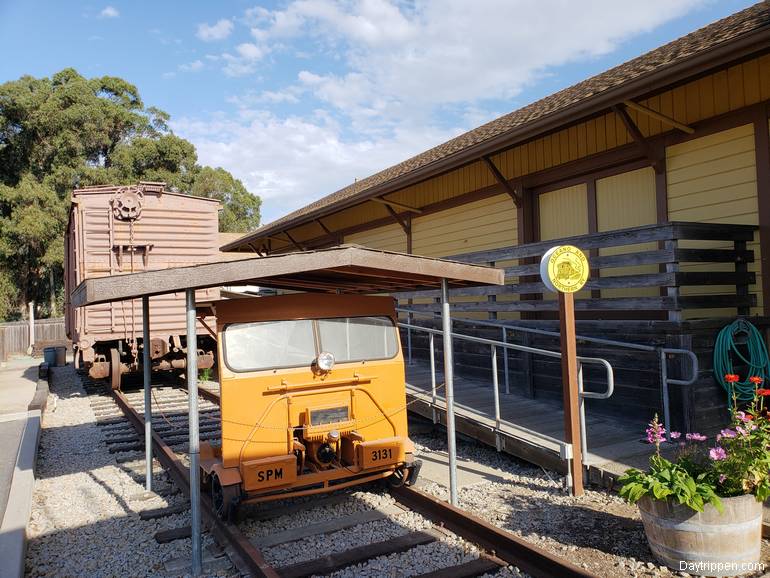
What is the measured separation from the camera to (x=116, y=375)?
11.6m

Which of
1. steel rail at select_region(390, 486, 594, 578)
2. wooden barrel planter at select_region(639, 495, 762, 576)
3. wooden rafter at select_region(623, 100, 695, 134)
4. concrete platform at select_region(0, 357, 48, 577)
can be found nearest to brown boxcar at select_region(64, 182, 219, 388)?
concrete platform at select_region(0, 357, 48, 577)

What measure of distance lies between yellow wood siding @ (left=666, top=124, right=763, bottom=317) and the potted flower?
11.6ft

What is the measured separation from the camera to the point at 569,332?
535 cm

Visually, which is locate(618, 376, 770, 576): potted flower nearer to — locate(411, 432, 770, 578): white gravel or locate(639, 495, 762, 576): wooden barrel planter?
locate(639, 495, 762, 576): wooden barrel planter

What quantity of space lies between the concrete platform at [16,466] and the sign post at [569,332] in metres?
4.34

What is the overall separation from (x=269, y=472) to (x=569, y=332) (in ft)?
9.68

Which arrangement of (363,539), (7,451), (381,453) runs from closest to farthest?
(363,539), (381,453), (7,451)

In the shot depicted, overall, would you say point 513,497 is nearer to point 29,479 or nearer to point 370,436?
point 370,436

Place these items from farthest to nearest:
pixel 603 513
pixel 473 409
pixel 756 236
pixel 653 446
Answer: pixel 473 409
pixel 756 236
pixel 653 446
pixel 603 513

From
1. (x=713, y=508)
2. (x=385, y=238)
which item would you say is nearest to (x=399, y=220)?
(x=385, y=238)

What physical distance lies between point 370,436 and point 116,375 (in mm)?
8508

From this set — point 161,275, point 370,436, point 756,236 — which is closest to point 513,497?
point 370,436

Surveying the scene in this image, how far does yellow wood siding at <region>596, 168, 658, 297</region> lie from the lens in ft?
25.5

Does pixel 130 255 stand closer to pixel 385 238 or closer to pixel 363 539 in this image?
pixel 385 238
